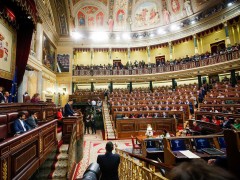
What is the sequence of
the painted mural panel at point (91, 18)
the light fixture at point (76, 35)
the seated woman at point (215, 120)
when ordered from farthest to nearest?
the painted mural panel at point (91, 18), the light fixture at point (76, 35), the seated woman at point (215, 120)

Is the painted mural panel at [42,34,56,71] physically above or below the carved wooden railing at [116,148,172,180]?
above

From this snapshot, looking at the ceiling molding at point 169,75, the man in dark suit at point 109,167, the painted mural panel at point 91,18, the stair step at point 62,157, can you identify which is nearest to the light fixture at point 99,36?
the painted mural panel at point 91,18

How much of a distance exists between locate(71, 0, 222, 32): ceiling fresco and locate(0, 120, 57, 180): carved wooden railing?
18024 mm

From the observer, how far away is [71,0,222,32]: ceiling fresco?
17.7 meters

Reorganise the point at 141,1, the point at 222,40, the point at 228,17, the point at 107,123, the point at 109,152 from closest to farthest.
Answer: the point at 109,152
the point at 107,123
the point at 228,17
the point at 222,40
the point at 141,1

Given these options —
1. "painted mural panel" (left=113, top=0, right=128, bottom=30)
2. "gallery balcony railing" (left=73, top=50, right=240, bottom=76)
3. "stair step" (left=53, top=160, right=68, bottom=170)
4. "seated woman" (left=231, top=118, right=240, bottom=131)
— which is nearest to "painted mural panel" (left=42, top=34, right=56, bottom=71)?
"gallery balcony railing" (left=73, top=50, right=240, bottom=76)

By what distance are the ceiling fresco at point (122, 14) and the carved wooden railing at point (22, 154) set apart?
710 inches

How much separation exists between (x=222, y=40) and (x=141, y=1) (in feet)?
33.8

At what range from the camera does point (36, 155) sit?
3.00 metres

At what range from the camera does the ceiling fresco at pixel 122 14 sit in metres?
17.7

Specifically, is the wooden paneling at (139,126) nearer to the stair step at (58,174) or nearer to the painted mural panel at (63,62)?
the stair step at (58,174)

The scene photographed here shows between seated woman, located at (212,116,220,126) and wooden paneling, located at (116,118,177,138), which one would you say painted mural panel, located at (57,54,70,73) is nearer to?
wooden paneling, located at (116,118,177,138)

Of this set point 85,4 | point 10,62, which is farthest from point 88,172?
point 85,4

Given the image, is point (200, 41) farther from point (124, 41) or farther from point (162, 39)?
point (124, 41)
